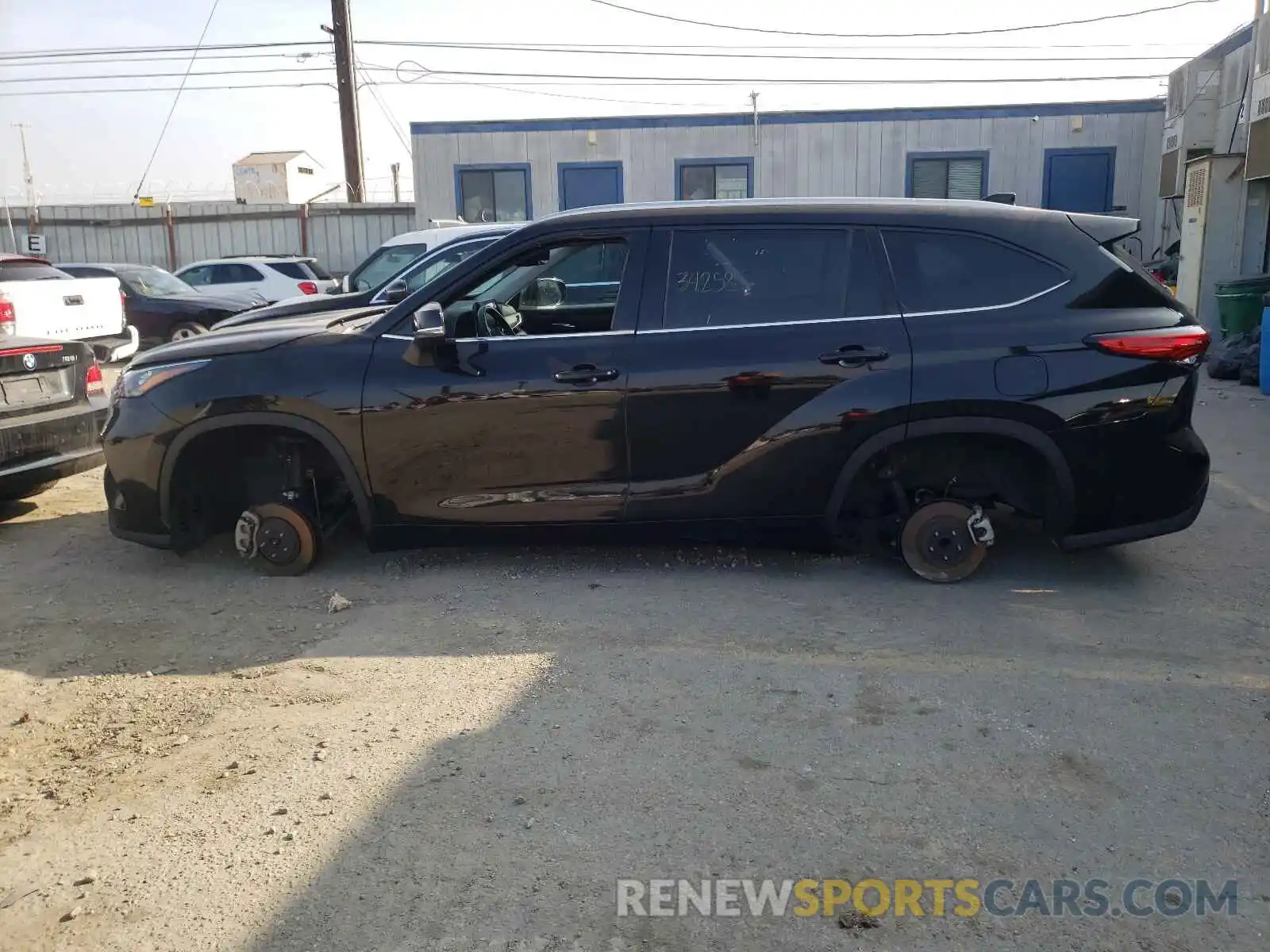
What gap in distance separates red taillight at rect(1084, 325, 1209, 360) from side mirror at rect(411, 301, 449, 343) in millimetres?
2840

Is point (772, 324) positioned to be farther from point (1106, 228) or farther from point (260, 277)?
point (260, 277)

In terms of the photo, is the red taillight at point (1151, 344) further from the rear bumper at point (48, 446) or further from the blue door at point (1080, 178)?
the blue door at point (1080, 178)

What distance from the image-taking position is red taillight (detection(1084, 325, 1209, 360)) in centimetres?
458

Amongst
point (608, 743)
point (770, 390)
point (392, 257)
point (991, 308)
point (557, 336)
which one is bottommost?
point (608, 743)

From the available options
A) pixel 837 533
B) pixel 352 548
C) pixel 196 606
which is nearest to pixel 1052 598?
pixel 837 533

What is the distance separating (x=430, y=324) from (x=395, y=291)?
411 centimetres

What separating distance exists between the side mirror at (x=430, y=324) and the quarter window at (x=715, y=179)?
18.3 meters

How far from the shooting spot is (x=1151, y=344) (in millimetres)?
4582

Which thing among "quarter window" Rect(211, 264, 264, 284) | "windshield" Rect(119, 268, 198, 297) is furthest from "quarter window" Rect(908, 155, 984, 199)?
"windshield" Rect(119, 268, 198, 297)

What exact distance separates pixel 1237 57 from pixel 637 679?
17332 millimetres

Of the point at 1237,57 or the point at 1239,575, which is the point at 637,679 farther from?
the point at 1237,57

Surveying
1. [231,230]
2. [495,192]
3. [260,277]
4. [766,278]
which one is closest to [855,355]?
[766,278]

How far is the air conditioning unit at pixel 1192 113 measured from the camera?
58.0 feet

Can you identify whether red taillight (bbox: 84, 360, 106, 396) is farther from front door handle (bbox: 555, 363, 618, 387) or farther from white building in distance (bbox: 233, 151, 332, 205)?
white building in distance (bbox: 233, 151, 332, 205)
